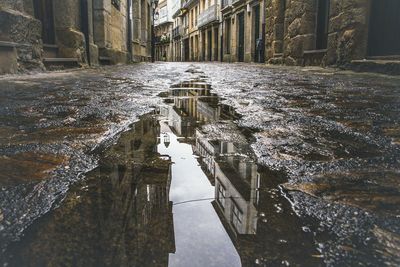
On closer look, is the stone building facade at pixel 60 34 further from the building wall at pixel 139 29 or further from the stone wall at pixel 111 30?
the building wall at pixel 139 29

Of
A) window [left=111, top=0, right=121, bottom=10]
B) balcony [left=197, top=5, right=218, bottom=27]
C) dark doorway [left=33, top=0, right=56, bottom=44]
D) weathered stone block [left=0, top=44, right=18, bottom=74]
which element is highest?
balcony [left=197, top=5, right=218, bottom=27]

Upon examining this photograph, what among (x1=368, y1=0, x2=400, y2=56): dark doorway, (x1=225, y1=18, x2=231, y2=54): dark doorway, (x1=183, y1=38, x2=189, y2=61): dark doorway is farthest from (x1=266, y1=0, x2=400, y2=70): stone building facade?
(x1=183, y1=38, x2=189, y2=61): dark doorway

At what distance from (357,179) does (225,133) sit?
612 millimetres

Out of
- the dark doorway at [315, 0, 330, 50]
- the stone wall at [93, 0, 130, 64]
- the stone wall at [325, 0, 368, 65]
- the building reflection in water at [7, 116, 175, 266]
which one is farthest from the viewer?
the dark doorway at [315, 0, 330, 50]

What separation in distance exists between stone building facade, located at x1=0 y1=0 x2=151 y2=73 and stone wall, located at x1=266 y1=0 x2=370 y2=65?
4608mm

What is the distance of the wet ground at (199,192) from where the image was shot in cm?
54

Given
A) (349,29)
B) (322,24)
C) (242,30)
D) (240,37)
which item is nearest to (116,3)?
(322,24)

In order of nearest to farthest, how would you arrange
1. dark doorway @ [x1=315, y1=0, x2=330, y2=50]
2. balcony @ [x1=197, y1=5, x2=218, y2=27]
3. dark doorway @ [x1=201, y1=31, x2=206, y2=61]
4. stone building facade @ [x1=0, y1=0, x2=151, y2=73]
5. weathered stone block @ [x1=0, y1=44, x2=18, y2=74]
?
weathered stone block @ [x1=0, y1=44, x2=18, y2=74], stone building facade @ [x1=0, y1=0, x2=151, y2=73], dark doorway @ [x1=315, y1=0, x2=330, y2=50], balcony @ [x1=197, y1=5, x2=218, y2=27], dark doorway @ [x1=201, y1=31, x2=206, y2=61]

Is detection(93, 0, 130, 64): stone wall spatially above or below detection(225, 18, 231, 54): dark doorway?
below

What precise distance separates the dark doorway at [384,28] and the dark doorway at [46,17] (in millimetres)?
5529

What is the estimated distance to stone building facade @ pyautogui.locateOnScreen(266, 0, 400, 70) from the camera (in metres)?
5.46

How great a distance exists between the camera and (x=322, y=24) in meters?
8.12

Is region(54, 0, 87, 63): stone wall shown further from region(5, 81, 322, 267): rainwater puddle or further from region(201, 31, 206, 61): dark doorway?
region(201, 31, 206, 61): dark doorway

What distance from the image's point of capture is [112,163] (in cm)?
99
